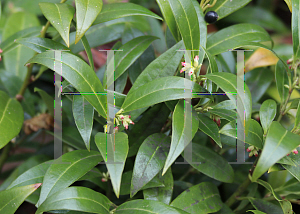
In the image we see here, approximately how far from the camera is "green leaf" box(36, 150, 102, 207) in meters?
0.60

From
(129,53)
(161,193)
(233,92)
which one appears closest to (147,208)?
(161,193)

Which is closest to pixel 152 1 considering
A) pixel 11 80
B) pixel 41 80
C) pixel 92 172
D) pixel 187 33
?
pixel 41 80

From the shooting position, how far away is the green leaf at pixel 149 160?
625 millimetres

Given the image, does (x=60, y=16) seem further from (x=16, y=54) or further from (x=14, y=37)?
(x=16, y=54)

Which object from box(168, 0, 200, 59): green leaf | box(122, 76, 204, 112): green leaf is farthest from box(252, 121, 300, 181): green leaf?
box(168, 0, 200, 59): green leaf

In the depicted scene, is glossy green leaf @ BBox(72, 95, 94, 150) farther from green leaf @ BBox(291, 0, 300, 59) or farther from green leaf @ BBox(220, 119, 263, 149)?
green leaf @ BBox(291, 0, 300, 59)

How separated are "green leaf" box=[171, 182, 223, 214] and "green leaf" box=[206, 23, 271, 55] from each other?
0.39m

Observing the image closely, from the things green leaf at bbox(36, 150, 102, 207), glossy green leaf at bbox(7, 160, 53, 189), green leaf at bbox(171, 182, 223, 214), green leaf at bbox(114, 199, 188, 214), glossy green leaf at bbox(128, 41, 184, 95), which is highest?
glossy green leaf at bbox(128, 41, 184, 95)

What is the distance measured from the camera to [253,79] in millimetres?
1101

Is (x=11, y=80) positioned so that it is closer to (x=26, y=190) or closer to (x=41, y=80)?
(x=41, y=80)

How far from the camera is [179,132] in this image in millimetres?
565

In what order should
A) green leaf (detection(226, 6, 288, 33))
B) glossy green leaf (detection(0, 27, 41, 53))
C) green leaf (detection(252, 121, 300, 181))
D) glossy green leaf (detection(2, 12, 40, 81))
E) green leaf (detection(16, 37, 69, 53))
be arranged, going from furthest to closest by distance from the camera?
green leaf (detection(226, 6, 288, 33)) < glossy green leaf (detection(2, 12, 40, 81)) < glossy green leaf (detection(0, 27, 41, 53)) < green leaf (detection(16, 37, 69, 53)) < green leaf (detection(252, 121, 300, 181))

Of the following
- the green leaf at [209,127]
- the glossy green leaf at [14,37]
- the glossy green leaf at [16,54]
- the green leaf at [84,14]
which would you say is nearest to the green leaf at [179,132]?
the green leaf at [209,127]

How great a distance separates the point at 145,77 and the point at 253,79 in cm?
59
